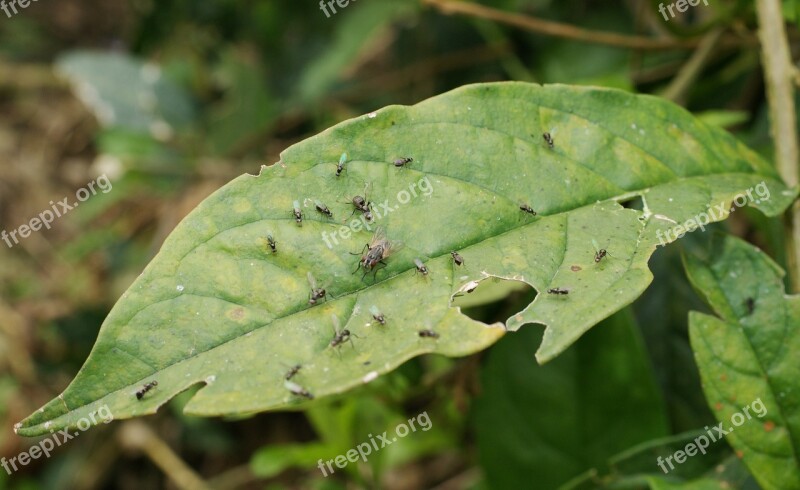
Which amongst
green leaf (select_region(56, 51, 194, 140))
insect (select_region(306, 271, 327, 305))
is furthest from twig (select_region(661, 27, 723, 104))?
green leaf (select_region(56, 51, 194, 140))

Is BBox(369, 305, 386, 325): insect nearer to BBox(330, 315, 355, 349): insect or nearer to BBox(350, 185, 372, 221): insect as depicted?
BBox(330, 315, 355, 349): insect

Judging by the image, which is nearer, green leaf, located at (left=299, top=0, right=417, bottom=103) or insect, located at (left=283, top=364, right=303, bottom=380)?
insect, located at (left=283, top=364, right=303, bottom=380)

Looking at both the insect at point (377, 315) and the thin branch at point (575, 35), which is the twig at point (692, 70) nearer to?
the thin branch at point (575, 35)

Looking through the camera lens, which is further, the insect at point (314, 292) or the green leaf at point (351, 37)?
the green leaf at point (351, 37)

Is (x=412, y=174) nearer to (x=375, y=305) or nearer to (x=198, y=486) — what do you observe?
(x=375, y=305)

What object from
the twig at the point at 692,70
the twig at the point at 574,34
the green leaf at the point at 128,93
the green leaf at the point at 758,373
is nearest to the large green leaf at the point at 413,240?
the green leaf at the point at 758,373
